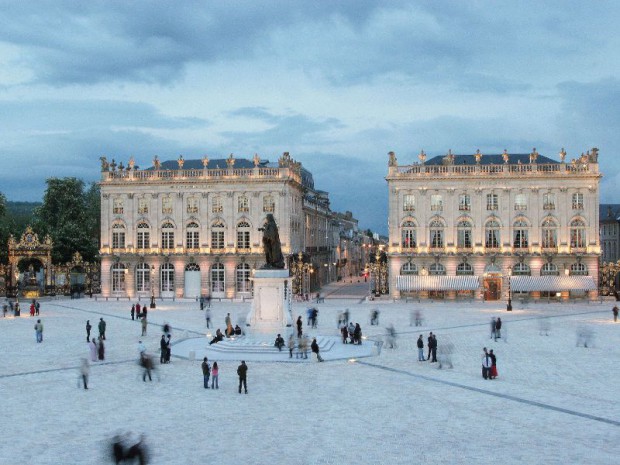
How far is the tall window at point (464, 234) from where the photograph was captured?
74.0m

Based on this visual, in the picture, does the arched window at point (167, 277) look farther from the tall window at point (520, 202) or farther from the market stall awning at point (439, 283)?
the tall window at point (520, 202)

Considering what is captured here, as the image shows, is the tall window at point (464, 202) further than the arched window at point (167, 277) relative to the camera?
No

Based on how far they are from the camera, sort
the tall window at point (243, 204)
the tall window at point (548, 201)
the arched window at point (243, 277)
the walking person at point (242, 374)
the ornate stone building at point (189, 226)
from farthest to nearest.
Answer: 1. the tall window at point (243, 204)
2. the ornate stone building at point (189, 226)
3. the arched window at point (243, 277)
4. the tall window at point (548, 201)
5. the walking person at point (242, 374)

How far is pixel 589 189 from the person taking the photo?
72938mm

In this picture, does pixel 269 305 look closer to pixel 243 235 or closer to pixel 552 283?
pixel 243 235

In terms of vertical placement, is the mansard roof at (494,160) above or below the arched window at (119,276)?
above

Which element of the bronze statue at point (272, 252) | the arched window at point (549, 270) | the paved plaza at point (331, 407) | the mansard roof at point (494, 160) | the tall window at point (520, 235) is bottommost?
the paved plaza at point (331, 407)

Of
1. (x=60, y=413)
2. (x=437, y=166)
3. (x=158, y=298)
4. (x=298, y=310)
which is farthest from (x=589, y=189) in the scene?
(x=60, y=413)

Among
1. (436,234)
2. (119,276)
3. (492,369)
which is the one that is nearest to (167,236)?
(119,276)

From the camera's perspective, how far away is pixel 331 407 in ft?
76.7

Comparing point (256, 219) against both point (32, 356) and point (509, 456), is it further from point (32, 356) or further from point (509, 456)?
point (509, 456)

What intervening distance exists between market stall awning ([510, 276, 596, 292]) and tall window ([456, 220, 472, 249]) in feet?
18.6

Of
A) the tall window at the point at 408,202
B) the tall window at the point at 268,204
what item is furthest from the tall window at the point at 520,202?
the tall window at the point at 268,204

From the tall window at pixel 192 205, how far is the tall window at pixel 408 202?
22.0m
